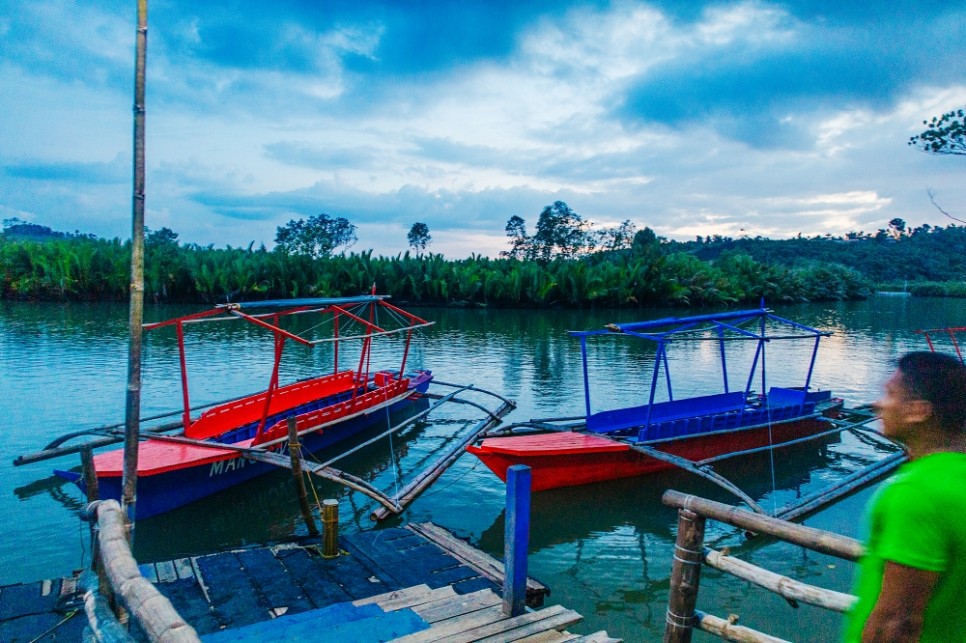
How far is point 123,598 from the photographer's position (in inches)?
95.4

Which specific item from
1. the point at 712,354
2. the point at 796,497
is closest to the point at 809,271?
the point at 712,354

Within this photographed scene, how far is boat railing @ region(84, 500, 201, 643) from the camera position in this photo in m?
2.17

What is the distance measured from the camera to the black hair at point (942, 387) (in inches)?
70.4

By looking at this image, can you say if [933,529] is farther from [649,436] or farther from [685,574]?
[649,436]

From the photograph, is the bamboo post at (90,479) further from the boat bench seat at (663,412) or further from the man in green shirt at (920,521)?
the boat bench seat at (663,412)

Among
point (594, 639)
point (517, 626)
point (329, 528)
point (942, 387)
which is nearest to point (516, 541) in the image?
point (517, 626)

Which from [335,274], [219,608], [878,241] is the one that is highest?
[878,241]

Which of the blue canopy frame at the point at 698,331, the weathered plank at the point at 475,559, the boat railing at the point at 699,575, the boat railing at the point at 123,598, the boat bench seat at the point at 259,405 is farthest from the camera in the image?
the boat bench seat at the point at 259,405

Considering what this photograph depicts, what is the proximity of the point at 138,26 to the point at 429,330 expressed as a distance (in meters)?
23.7

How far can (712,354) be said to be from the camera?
22969 millimetres

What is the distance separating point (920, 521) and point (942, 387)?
43 cm

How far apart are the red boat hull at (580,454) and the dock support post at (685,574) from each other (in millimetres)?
5053

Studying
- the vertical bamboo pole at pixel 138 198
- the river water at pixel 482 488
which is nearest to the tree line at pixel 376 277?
the river water at pixel 482 488

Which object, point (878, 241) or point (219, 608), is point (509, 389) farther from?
point (878, 241)
